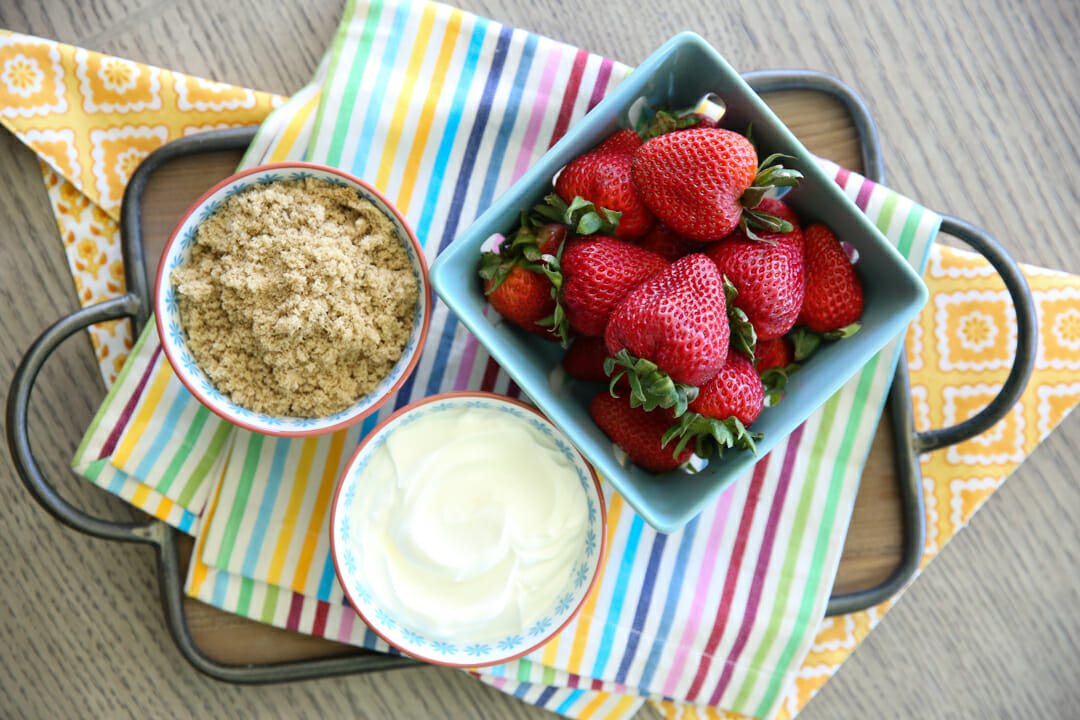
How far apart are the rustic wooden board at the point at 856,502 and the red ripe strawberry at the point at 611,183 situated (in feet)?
1.04

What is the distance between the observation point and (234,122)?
93 cm

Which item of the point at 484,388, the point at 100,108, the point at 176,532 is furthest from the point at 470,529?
the point at 100,108

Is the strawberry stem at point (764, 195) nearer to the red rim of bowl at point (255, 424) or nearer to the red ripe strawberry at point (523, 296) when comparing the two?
the red ripe strawberry at point (523, 296)

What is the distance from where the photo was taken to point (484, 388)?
0.90 m

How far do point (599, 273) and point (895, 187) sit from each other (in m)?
0.55

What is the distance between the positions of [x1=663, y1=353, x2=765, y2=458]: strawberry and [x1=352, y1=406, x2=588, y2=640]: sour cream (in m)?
0.20

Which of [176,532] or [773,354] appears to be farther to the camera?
[176,532]

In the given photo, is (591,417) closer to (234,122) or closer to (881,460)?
(881,460)

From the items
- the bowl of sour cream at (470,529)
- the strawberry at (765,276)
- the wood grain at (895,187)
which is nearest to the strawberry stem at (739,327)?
the strawberry at (765,276)

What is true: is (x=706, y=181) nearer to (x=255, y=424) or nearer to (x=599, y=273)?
(x=599, y=273)

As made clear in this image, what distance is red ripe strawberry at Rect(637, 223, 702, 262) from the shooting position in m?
0.72

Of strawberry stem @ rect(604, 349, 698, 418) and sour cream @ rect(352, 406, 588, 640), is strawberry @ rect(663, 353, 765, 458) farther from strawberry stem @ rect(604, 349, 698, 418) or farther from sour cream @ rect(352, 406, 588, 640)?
sour cream @ rect(352, 406, 588, 640)

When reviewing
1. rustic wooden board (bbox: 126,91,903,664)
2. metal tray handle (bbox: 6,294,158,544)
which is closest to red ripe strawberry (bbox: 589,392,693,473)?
rustic wooden board (bbox: 126,91,903,664)

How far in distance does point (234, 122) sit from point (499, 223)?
42cm
